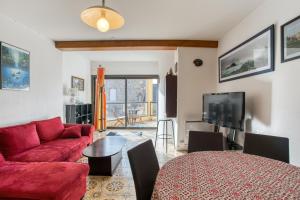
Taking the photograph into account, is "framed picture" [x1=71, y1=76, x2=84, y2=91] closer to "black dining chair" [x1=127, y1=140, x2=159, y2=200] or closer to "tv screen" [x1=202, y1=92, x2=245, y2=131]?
"tv screen" [x1=202, y1=92, x2=245, y2=131]

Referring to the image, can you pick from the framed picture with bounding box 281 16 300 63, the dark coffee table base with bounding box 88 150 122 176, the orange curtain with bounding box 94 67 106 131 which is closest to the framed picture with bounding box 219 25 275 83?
the framed picture with bounding box 281 16 300 63

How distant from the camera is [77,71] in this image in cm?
622

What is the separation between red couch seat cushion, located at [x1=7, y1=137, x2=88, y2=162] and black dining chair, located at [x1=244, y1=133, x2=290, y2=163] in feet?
8.09

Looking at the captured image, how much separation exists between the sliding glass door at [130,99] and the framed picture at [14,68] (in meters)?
4.01

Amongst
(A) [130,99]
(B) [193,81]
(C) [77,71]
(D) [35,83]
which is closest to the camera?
(D) [35,83]

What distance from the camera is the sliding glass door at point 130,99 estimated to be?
759cm

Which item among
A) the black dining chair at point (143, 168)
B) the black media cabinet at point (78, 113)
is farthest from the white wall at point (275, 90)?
the black media cabinet at point (78, 113)

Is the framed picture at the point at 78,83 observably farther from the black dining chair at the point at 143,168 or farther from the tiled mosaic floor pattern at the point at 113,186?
the black dining chair at the point at 143,168

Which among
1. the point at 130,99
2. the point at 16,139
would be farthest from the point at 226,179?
the point at 130,99

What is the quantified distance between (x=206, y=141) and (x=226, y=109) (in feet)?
3.67

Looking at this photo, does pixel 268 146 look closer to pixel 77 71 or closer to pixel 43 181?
pixel 43 181

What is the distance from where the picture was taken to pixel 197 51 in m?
4.48

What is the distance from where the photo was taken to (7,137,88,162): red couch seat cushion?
2.69 meters

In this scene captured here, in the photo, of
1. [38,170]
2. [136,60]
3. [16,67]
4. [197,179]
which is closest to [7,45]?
[16,67]
